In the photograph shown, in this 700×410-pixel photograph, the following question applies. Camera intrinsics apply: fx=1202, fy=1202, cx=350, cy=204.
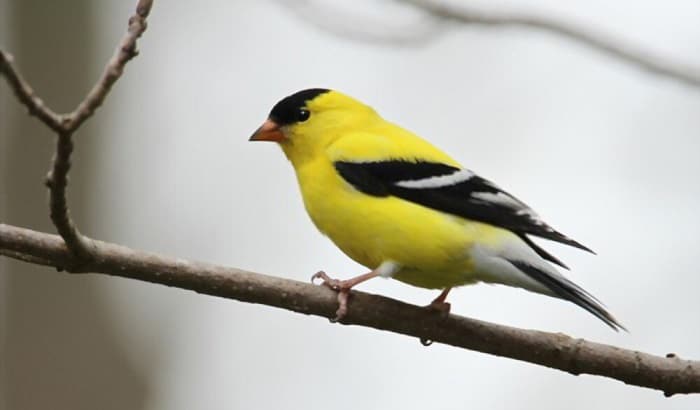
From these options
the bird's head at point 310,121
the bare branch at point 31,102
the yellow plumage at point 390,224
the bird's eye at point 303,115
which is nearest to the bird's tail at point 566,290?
the yellow plumage at point 390,224

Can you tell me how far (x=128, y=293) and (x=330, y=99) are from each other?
8.99 ft

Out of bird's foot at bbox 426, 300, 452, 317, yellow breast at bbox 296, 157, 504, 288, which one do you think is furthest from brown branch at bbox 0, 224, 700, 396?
yellow breast at bbox 296, 157, 504, 288

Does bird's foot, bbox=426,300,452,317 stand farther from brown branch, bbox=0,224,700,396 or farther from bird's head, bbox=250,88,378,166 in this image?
bird's head, bbox=250,88,378,166

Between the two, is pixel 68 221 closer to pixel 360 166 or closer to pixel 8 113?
pixel 360 166

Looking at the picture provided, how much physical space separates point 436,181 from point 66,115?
1.79 metres

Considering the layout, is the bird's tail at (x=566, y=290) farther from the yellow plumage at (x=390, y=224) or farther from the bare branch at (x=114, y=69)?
the bare branch at (x=114, y=69)

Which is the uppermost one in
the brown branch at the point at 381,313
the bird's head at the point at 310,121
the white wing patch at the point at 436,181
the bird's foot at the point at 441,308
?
the bird's head at the point at 310,121

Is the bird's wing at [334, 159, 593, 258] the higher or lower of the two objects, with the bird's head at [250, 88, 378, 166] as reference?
lower

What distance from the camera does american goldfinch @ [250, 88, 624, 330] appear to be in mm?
4121

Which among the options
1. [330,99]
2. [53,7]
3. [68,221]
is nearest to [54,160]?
[68,221]

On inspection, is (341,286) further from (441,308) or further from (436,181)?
(436,181)

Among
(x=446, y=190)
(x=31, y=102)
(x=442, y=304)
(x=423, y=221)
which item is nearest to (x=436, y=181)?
(x=446, y=190)

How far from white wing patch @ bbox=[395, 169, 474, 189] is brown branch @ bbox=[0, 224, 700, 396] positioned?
56 centimetres

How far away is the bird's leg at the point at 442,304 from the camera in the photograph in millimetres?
4039
